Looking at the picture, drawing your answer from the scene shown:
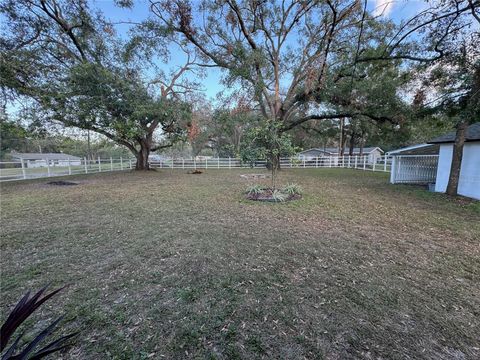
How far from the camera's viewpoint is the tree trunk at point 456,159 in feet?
20.4

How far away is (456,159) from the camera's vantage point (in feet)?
21.0

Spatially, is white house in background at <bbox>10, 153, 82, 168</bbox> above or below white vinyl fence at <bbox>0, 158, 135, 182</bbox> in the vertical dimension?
above

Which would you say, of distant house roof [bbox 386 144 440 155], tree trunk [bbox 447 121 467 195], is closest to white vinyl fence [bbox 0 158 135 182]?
tree trunk [bbox 447 121 467 195]

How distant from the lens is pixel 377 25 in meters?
9.24

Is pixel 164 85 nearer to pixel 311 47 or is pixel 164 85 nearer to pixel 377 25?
pixel 311 47

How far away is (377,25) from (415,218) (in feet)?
30.0

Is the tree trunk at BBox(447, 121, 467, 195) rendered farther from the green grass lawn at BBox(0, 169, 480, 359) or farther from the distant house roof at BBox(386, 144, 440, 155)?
the distant house roof at BBox(386, 144, 440, 155)

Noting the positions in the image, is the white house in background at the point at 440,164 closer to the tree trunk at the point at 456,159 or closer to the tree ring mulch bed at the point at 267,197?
the tree trunk at the point at 456,159

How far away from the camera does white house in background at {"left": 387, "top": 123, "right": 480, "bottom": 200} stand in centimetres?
636

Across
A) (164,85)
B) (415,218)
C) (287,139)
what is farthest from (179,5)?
(415,218)

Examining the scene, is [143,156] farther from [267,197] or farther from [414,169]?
[414,169]

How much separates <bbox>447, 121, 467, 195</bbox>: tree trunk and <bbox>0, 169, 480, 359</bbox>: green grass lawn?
2.11 m

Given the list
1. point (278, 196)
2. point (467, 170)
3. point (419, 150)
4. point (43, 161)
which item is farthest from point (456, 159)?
point (43, 161)

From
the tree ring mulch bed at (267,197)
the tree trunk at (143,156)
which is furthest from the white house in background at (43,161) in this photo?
the tree ring mulch bed at (267,197)
